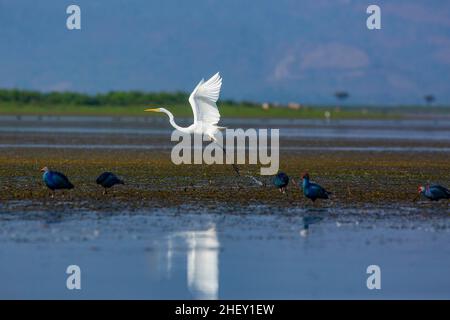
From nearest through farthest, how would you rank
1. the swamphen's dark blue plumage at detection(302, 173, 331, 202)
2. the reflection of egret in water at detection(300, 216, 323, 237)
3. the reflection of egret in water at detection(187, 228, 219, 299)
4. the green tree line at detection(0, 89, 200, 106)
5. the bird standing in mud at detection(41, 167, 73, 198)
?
the reflection of egret in water at detection(187, 228, 219, 299)
the reflection of egret in water at detection(300, 216, 323, 237)
the swamphen's dark blue plumage at detection(302, 173, 331, 202)
the bird standing in mud at detection(41, 167, 73, 198)
the green tree line at detection(0, 89, 200, 106)

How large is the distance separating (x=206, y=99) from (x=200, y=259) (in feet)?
38.0

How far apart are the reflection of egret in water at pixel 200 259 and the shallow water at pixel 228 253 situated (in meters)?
0.01

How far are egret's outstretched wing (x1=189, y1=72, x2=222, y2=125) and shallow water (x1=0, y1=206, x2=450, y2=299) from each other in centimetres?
624

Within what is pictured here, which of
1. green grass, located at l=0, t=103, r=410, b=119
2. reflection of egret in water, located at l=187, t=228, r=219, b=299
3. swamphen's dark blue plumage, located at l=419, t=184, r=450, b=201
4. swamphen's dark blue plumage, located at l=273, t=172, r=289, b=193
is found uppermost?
green grass, located at l=0, t=103, r=410, b=119

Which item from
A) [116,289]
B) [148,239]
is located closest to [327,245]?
[148,239]

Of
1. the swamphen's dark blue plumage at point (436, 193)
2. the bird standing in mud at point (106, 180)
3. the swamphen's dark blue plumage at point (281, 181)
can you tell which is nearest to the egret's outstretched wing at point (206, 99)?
the swamphen's dark blue plumage at point (281, 181)

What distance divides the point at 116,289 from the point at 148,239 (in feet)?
10.9

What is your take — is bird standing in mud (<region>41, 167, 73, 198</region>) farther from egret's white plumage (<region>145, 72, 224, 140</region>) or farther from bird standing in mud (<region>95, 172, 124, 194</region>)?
egret's white plumage (<region>145, 72, 224, 140</region>)

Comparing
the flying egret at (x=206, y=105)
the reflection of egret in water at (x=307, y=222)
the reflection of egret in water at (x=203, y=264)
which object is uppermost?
the flying egret at (x=206, y=105)

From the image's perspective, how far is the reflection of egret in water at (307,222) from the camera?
654 inches

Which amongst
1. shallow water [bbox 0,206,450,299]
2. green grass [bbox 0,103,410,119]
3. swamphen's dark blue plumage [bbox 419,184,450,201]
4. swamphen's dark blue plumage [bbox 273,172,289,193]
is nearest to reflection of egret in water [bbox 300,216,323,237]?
shallow water [bbox 0,206,450,299]

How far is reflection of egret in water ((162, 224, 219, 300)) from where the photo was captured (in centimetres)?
1255

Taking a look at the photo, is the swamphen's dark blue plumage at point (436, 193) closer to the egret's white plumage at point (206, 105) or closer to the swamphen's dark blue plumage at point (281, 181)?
the swamphen's dark blue plumage at point (281, 181)

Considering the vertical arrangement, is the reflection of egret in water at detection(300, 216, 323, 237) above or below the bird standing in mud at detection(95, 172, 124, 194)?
below
